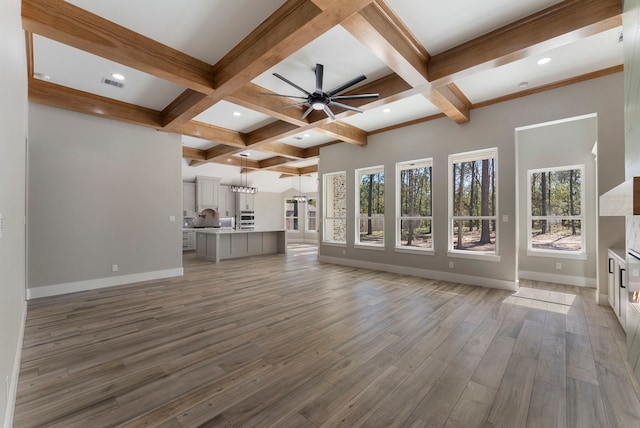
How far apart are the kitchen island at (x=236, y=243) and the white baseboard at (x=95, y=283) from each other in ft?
6.31

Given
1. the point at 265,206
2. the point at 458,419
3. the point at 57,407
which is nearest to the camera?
the point at 458,419

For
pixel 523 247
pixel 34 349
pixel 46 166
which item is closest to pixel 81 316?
pixel 34 349

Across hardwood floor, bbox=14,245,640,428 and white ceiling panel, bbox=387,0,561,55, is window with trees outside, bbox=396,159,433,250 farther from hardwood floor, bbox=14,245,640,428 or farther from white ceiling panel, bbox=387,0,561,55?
white ceiling panel, bbox=387,0,561,55

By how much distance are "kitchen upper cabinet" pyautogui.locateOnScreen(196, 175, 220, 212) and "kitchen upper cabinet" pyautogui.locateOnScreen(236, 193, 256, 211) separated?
984 millimetres

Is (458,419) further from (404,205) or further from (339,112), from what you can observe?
(404,205)

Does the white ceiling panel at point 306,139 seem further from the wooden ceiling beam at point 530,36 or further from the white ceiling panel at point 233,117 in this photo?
the wooden ceiling beam at point 530,36

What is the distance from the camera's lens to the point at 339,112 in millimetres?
4590

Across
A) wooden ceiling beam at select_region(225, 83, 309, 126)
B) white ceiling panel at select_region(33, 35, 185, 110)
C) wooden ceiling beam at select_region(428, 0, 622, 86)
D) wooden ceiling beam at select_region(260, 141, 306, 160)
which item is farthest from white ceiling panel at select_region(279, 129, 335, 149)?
wooden ceiling beam at select_region(428, 0, 622, 86)

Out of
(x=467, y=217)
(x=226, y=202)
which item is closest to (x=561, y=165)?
(x=467, y=217)

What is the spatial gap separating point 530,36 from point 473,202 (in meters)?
3.00

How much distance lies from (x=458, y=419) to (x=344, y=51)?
11.6ft

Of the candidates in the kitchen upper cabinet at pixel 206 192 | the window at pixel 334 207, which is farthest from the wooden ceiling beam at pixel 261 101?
the kitchen upper cabinet at pixel 206 192

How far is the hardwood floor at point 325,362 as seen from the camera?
174cm

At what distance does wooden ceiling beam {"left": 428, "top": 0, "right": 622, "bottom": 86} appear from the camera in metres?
2.46
